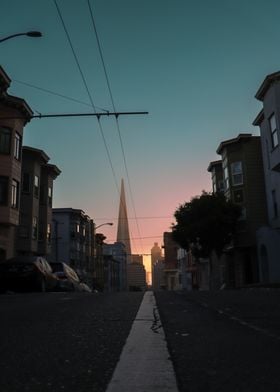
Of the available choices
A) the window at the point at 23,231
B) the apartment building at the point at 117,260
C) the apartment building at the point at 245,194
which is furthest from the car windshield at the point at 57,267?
the apartment building at the point at 117,260

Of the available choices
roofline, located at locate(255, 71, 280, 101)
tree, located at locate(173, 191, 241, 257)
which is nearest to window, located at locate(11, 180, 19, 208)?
tree, located at locate(173, 191, 241, 257)

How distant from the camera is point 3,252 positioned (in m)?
35.3

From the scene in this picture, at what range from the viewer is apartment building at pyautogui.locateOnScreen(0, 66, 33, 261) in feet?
112

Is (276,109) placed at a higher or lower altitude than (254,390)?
higher

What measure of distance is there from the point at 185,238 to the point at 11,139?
53.1 feet

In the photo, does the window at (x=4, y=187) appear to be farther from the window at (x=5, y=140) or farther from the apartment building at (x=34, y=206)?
the apartment building at (x=34, y=206)

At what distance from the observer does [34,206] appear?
48031 mm

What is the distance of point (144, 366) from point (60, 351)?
1.09 meters

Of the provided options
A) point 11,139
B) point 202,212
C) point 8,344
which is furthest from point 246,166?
point 8,344

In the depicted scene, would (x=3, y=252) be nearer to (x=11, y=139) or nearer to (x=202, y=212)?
(x=11, y=139)

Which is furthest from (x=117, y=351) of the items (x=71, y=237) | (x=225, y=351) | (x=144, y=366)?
(x=71, y=237)

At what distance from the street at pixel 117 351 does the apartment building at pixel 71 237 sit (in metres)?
68.2

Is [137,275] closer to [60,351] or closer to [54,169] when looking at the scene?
[54,169]

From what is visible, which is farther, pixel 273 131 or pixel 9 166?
pixel 9 166
